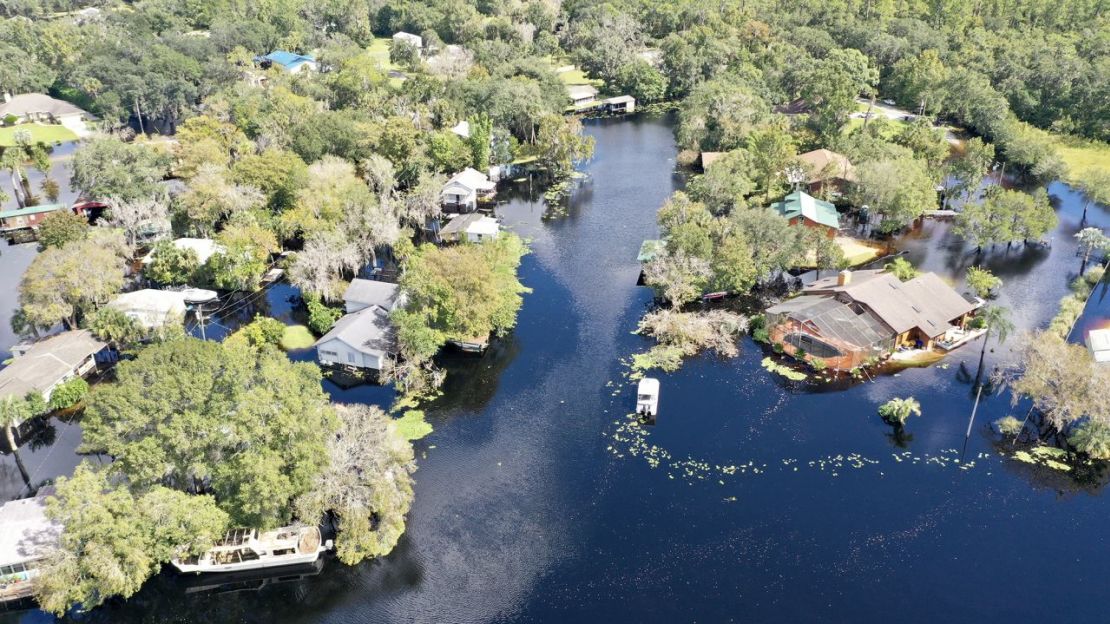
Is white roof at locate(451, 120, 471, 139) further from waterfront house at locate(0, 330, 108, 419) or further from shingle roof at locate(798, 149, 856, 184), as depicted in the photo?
waterfront house at locate(0, 330, 108, 419)

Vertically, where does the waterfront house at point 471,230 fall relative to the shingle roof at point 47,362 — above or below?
above

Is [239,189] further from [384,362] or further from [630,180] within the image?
[630,180]

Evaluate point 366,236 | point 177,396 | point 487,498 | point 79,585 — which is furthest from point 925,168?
point 79,585

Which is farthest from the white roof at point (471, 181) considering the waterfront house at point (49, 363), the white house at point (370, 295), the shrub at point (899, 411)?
the shrub at point (899, 411)

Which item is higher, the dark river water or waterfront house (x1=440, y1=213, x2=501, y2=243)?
waterfront house (x1=440, y1=213, x2=501, y2=243)

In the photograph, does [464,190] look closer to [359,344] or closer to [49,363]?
[359,344]

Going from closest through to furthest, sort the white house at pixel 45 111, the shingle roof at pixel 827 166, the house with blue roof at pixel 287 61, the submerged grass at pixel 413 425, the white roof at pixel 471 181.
A: 1. the submerged grass at pixel 413 425
2. the white roof at pixel 471 181
3. the shingle roof at pixel 827 166
4. the white house at pixel 45 111
5. the house with blue roof at pixel 287 61

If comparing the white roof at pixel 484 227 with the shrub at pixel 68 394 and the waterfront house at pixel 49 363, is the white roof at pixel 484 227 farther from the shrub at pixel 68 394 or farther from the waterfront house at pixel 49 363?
the shrub at pixel 68 394

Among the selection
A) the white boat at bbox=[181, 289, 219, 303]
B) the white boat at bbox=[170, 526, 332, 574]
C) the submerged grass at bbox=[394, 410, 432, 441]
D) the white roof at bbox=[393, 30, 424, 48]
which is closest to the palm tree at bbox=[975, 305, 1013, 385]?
the submerged grass at bbox=[394, 410, 432, 441]
